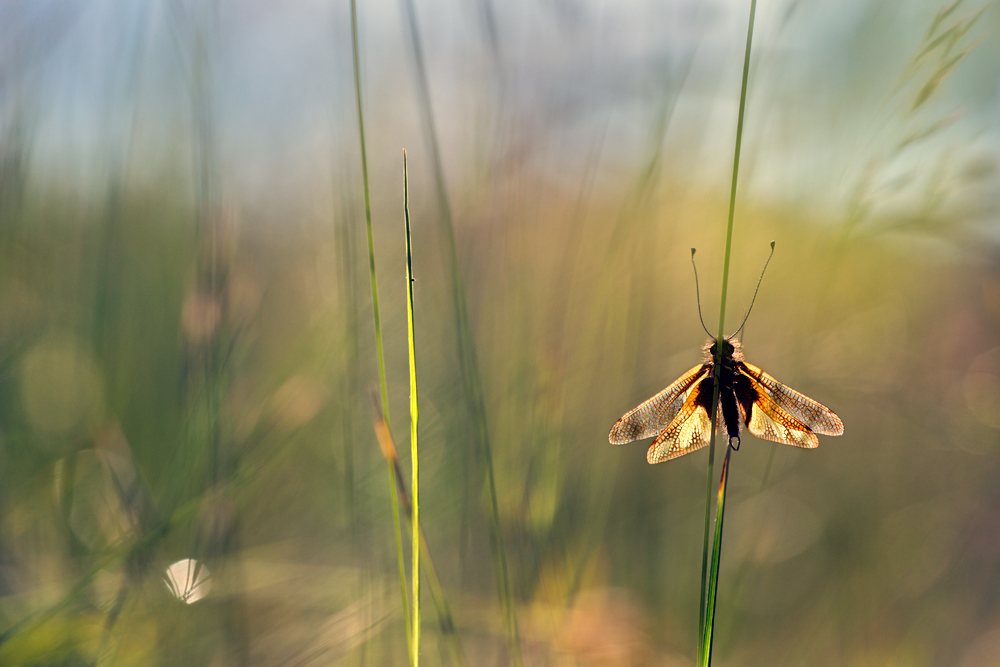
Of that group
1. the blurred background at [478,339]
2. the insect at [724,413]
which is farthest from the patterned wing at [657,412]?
the blurred background at [478,339]

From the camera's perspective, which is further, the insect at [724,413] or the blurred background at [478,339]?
the blurred background at [478,339]

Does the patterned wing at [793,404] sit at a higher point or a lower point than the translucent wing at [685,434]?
higher

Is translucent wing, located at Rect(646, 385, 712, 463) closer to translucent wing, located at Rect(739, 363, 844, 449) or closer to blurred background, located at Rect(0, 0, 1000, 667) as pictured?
translucent wing, located at Rect(739, 363, 844, 449)

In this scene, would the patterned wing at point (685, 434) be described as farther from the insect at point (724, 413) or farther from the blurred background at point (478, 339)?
the blurred background at point (478, 339)

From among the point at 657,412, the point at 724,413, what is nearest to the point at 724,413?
the point at 724,413

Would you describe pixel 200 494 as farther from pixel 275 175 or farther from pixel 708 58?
pixel 708 58

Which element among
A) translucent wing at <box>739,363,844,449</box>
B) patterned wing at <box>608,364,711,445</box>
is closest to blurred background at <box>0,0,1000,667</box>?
patterned wing at <box>608,364,711,445</box>

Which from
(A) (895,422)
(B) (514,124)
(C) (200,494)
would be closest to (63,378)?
(C) (200,494)

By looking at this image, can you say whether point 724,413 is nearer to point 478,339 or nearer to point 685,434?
point 685,434
